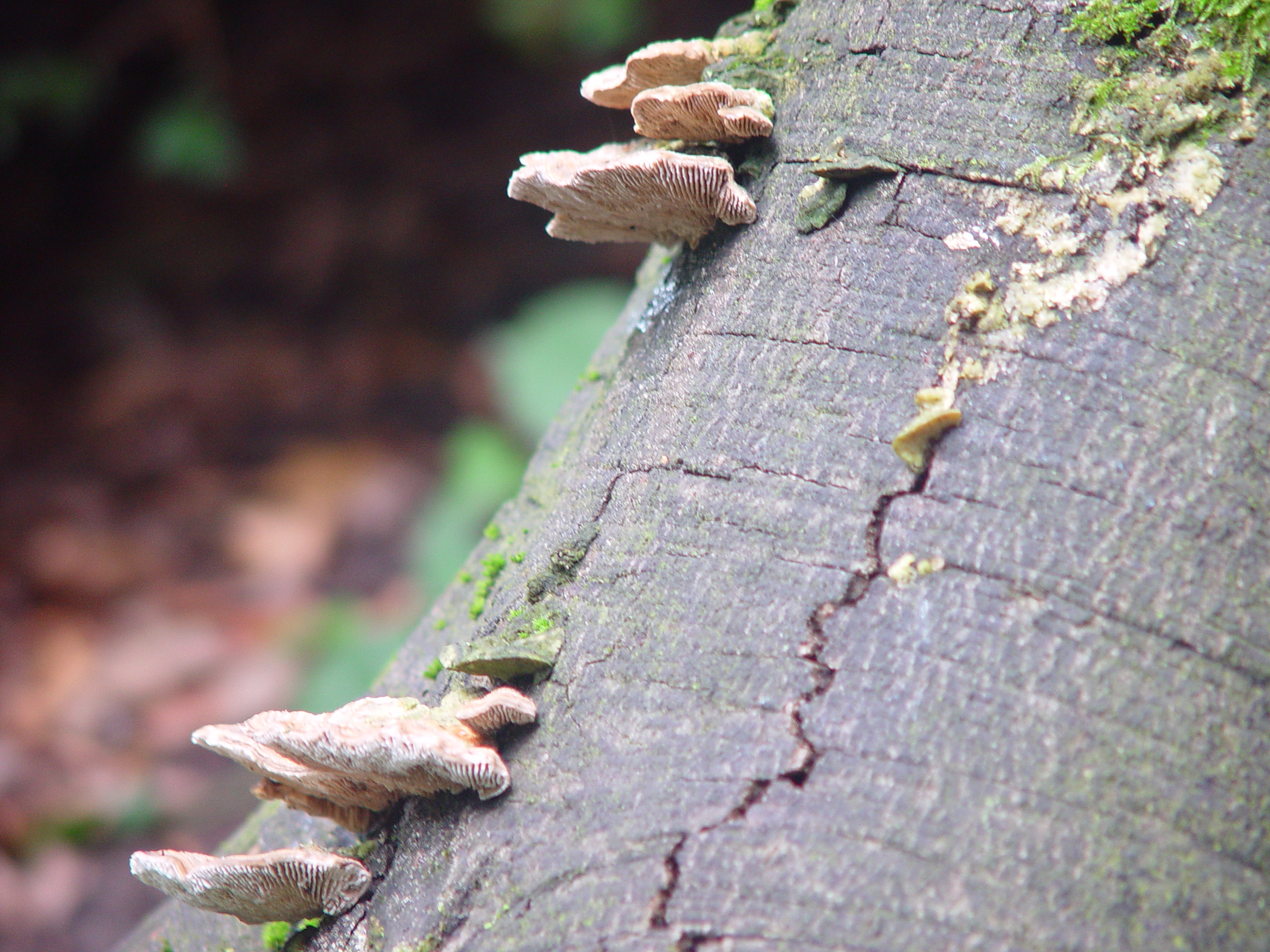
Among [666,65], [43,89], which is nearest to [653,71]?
[666,65]

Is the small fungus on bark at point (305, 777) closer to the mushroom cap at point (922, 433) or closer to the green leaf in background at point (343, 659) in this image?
the mushroom cap at point (922, 433)

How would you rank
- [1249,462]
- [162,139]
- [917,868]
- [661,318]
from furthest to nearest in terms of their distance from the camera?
[162,139]
[661,318]
[1249,462]
[917,868]


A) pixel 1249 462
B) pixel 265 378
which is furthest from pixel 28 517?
pixel 1249 462

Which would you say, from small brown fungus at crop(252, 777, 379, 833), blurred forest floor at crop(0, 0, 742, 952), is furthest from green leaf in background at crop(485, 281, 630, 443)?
small brown fungus at crop(252, 777, 379, 833)

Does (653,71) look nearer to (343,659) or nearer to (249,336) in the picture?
(343,659)

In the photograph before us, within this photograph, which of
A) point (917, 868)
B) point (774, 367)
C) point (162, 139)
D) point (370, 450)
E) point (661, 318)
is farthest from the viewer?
point (370, 450)

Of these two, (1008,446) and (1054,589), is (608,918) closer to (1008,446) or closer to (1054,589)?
(1054,589)
